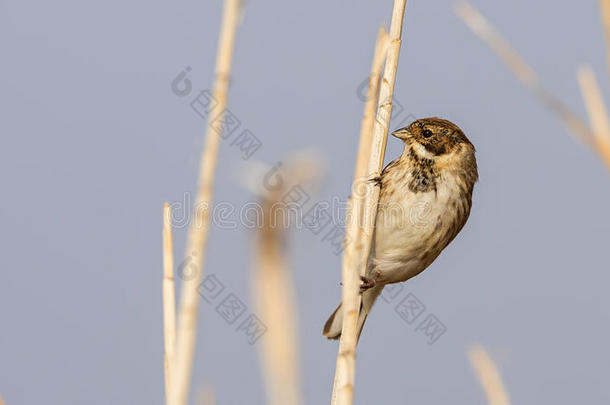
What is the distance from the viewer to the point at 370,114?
198 centimetres

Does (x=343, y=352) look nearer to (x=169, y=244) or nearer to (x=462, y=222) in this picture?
(x=169, y=244)

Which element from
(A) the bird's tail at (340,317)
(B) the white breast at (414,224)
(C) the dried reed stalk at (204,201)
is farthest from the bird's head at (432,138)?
(C) the dried reed stalk at (204,201)

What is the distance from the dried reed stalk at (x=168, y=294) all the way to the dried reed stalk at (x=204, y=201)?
34 centimetres

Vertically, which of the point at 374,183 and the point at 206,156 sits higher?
the point at 374,183

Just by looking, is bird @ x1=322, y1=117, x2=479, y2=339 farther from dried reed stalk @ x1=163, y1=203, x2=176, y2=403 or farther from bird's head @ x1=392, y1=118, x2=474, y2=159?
dried reed stalk @ x1=163, y1=203, x2=176, y2=403

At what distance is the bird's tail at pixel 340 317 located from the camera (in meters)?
4.50

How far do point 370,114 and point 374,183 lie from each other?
1.22 meters

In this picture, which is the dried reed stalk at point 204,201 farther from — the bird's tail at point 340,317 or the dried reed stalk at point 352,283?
the bird's tail at point 340,317

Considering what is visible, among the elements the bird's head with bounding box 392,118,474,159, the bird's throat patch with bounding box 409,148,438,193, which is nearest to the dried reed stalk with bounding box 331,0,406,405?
the bird's throat patch with bounding box 409,148,438,193

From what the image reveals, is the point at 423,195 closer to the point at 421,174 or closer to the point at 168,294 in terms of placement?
the point at 421,174

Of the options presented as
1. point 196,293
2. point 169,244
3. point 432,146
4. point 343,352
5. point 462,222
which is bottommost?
point 343,352

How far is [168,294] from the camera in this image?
196cm

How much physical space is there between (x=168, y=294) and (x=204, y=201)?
519 mm

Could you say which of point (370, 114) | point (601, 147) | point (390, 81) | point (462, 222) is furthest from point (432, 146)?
point (601, 147)
